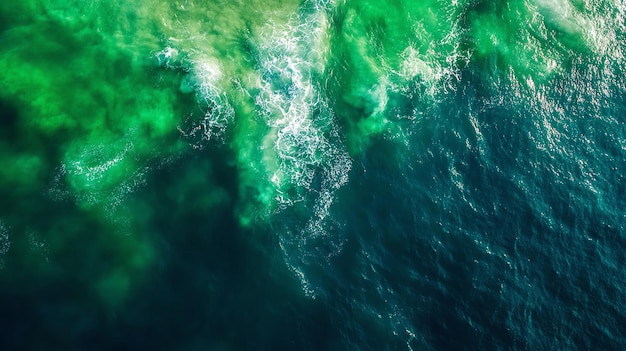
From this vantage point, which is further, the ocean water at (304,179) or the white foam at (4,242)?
the ocean water at (304,179)

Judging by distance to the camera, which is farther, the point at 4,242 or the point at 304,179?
the point at 304,179

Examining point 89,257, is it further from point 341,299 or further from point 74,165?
point 341,299

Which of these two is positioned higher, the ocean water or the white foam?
the ocean water

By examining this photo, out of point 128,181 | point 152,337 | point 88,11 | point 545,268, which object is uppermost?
point 545,268

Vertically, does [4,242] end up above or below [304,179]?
below

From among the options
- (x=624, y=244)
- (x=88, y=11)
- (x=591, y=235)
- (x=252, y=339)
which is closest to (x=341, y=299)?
(x=252, y=339)

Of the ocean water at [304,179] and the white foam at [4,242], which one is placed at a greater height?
the ocean water at [304,179]

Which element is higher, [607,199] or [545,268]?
[607,199]

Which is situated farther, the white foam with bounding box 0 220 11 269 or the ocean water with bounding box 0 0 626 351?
the ocean water with bounding box 0 0 626 351
